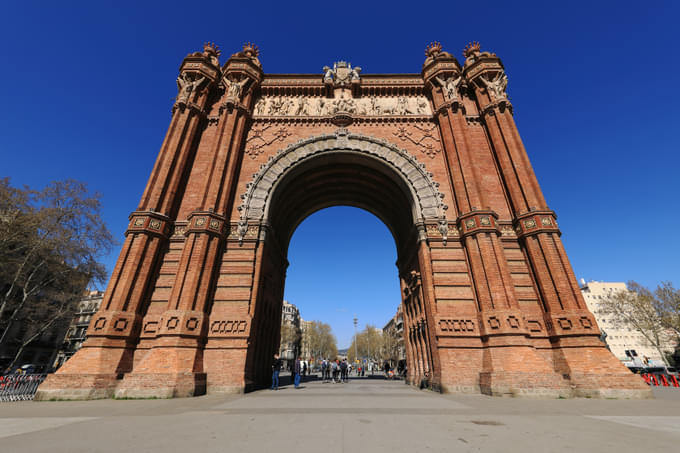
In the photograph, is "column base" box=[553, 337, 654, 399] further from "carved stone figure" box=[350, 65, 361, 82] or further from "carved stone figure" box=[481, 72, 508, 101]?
"carved stone figure" box=[350, 65, 361, 82]

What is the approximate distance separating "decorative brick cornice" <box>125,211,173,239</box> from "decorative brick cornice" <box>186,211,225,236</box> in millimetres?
1100

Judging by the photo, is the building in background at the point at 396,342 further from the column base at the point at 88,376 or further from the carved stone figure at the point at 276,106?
the column base at the point at 88,376

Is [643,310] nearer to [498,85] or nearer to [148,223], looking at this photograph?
[498,85]

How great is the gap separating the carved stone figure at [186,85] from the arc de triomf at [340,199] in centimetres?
9

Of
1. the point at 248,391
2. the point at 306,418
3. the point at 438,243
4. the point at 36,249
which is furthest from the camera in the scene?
the point at 36,249

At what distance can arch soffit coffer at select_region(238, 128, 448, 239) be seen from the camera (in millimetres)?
14719

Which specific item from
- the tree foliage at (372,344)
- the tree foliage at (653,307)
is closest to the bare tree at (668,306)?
the tree foliage at (653,307)

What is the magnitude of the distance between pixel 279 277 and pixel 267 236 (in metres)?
4.91

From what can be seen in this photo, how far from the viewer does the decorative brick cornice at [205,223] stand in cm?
1304

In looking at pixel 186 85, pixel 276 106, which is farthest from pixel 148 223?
pixel 276 106

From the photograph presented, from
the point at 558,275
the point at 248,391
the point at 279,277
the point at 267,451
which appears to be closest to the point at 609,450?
the point at 267,451

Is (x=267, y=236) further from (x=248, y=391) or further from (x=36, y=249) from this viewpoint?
(x=36, y=249)

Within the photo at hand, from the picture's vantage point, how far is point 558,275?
38.5 ft

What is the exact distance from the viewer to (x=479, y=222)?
13039 mm
